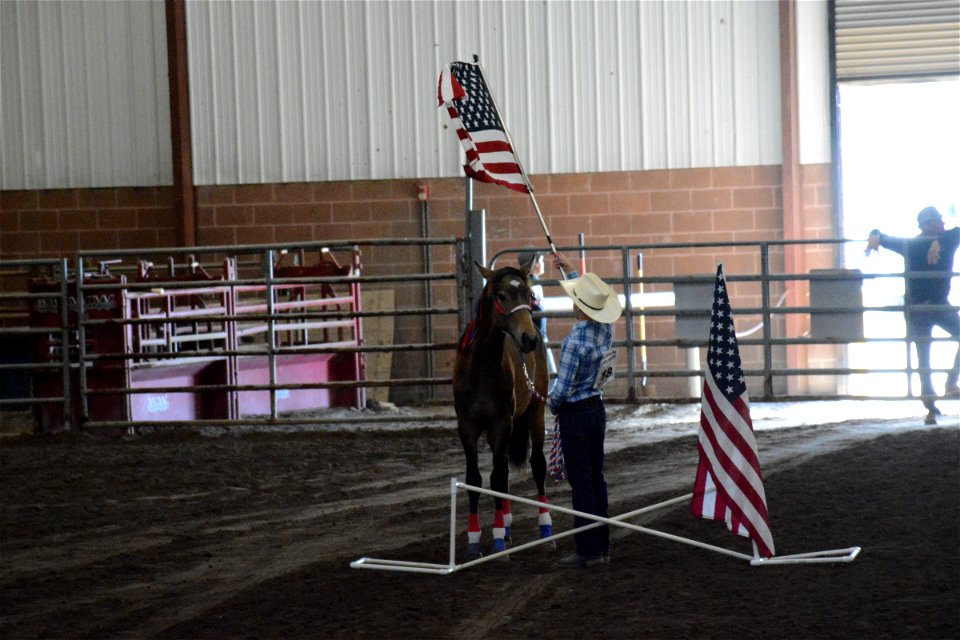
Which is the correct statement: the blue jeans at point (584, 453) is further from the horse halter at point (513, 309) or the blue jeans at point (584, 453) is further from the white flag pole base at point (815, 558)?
the white flag pole base at point (815, 558)

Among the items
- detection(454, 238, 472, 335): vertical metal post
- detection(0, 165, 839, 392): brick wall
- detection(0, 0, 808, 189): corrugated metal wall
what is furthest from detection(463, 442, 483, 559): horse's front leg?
detection(0, 0, 808, 189): corrugated metal wall

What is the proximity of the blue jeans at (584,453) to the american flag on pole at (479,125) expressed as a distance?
89.8 inches

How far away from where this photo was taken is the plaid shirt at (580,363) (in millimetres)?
5113

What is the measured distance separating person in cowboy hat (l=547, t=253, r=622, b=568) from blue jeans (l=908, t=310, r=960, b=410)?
5.61 m

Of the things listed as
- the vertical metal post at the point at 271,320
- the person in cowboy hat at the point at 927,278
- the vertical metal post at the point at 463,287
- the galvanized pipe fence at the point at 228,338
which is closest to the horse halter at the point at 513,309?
the galvanized pipe fence at the point at 228,338

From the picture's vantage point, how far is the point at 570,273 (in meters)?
5.57

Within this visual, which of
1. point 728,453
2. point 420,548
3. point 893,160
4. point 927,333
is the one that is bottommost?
point 420,548

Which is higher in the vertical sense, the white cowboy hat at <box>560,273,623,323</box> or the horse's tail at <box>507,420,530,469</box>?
the white cowboy hat at <box>560,273,623,323</box>

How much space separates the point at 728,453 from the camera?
5.09 m

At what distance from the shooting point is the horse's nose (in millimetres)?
5055

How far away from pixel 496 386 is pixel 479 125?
2.28 metres

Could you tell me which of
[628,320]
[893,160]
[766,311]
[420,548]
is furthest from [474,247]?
[893,160]

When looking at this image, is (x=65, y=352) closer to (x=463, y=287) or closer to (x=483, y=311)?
(x=463, y=287)

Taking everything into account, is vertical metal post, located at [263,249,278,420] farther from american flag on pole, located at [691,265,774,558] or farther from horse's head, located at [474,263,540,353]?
american flag on pole, located at [691,265,774,558]
